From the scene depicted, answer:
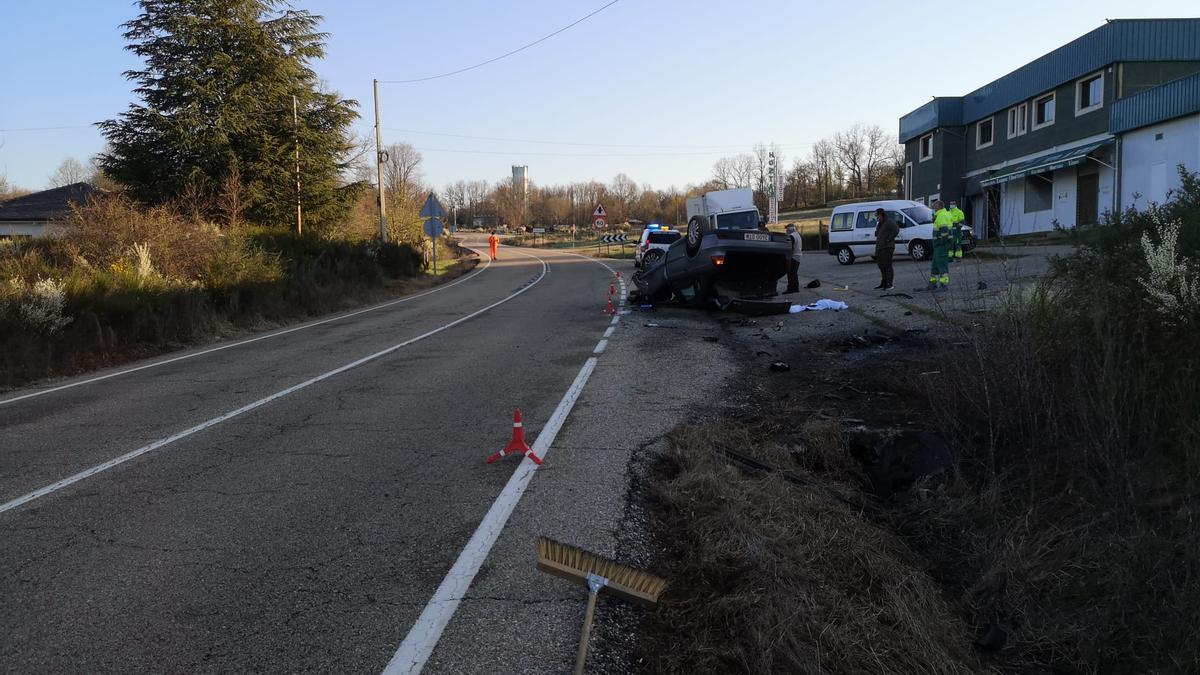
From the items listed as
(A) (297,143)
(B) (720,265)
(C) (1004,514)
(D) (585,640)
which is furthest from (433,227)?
(D) (585,640)

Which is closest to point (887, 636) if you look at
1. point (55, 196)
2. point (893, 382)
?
point (893, 382)

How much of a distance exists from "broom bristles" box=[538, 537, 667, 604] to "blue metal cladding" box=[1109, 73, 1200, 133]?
84.1ft

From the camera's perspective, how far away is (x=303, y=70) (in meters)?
31.7

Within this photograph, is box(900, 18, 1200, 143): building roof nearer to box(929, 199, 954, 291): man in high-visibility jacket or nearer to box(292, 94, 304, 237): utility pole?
box(929, 199, 954, 291): man in high-visibility jacket

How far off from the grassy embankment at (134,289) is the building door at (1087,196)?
2531cm

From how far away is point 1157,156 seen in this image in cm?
2400

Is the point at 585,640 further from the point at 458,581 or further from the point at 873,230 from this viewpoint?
the point at 873,230

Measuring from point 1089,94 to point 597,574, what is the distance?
107 feet

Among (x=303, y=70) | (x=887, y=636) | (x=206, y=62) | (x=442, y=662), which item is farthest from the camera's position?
(x=303, y=70)

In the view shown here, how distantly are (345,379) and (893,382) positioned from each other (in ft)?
21.3

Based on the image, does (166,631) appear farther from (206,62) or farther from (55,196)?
(55,196)

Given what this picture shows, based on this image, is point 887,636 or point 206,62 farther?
point 206,62

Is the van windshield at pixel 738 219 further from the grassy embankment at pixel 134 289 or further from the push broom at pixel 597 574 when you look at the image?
the push broom at pixel 597 574

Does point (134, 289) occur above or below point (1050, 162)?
below
